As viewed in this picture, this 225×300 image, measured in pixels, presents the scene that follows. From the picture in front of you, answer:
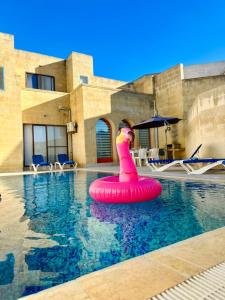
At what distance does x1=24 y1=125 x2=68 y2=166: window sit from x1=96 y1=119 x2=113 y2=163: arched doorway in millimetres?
2540

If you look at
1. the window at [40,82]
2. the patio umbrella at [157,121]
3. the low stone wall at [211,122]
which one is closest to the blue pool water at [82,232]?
the low stone wall at [211,122]

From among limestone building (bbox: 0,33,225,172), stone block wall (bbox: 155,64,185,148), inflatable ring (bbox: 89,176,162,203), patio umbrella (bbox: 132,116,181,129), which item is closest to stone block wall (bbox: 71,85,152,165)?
limestone building (bbox: 0,33,225,172)

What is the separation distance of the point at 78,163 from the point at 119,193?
11220 millimetres

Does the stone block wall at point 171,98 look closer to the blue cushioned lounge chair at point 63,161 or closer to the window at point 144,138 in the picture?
the window at point 144,138

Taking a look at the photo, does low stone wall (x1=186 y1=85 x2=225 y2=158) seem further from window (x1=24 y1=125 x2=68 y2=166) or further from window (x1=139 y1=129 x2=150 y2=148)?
window (x1=24 y1=125 x2=68 y2=166)

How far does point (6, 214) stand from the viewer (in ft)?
12.0

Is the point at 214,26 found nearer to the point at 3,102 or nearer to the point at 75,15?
the point at 75,15

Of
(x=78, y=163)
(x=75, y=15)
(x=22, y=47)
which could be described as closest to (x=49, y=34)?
(x=75, y=15)

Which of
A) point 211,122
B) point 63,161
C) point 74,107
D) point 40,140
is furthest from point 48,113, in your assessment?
point 211,122

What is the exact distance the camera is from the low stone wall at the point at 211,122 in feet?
28.6

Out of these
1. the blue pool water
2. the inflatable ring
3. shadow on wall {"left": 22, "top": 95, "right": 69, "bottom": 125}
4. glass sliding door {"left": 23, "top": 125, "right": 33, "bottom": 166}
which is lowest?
the blue pool water

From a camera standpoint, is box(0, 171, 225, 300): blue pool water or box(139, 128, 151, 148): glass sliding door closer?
box(0, 171, 225, 300): blue pool water

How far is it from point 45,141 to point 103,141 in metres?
3.96

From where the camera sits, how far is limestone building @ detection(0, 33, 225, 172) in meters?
13.5
